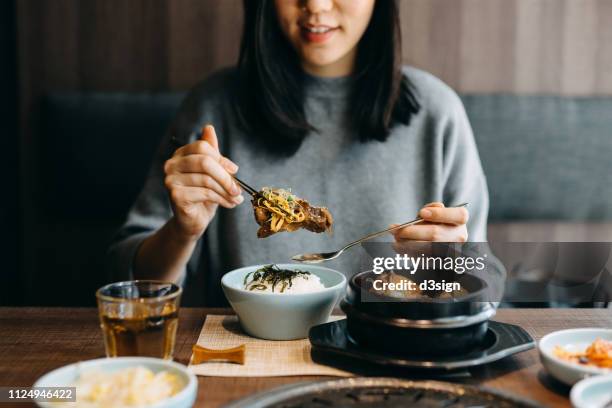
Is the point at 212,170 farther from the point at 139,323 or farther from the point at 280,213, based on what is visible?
the point at 139,323

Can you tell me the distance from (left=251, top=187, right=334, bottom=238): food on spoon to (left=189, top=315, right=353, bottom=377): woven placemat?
22 cm

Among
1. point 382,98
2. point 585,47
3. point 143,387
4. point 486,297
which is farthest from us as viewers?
point 585,47

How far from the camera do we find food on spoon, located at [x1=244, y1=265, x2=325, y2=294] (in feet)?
4.49

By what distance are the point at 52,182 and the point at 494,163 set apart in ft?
5.40

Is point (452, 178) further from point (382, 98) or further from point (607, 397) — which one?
point (607, 397)

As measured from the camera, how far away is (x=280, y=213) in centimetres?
151

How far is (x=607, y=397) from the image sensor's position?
99cm

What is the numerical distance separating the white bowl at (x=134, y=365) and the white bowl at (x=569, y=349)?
1.82 ft

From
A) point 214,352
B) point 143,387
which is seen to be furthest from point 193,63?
point 143,387

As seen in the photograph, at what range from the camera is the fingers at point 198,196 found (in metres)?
1.53

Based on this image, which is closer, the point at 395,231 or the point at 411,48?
the point at 395,231

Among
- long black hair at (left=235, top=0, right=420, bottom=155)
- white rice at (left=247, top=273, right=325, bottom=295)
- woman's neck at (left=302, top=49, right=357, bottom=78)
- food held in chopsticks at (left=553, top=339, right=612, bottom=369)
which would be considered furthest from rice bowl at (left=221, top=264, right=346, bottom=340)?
woman's neck at (left=302, top=49, right=357, bottom=78)

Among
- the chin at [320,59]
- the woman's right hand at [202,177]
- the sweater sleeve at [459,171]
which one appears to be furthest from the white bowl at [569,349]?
the chin at [320,59]

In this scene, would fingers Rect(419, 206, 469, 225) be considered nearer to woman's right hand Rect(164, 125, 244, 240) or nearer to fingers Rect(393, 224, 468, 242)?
fingers Rect(393, 224, 468, 242)
